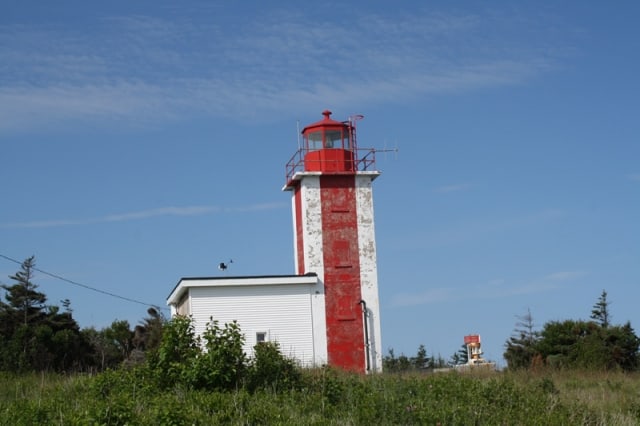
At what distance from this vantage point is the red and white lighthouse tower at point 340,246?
3269cm

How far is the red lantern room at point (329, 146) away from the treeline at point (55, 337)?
8.09 m

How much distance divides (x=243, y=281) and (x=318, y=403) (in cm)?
1488

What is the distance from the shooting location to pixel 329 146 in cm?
3425

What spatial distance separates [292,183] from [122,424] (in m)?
20.8

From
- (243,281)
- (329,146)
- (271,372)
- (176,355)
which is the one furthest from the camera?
(329,146)

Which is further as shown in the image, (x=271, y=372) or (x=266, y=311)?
(x=266, y=311)

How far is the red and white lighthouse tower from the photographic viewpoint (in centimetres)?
3269

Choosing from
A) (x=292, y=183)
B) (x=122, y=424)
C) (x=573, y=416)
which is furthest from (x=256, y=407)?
(x=292, y=183)

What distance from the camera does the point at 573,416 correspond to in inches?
680

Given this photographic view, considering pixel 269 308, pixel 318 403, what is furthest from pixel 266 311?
pixel 318 403

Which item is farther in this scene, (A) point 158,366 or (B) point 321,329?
(B) point 321,329

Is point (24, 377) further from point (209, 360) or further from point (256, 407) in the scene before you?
point (256, 407)

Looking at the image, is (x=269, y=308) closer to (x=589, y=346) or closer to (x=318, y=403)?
(x=589, y=346)

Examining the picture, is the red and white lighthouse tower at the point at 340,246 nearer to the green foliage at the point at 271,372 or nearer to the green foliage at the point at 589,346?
the green foliage at the point at 589,346
